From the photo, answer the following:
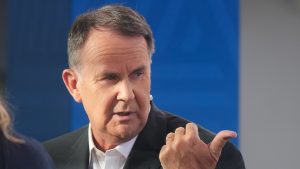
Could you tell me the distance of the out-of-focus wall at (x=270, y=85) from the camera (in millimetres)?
3312

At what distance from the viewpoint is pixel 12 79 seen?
3.12 m

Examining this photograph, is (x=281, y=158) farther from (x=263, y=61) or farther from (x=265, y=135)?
(x=263, y=61)

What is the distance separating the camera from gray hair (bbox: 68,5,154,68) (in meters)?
1.66

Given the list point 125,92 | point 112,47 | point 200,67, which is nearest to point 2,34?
point 200,67

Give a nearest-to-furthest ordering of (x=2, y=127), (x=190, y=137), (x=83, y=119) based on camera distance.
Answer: (x=2, y=127)
(x=190, y=137)
(x=83, y=119)

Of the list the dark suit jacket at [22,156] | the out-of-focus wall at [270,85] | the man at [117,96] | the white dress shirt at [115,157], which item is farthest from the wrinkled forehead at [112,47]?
the out-of-focus wall at [270,85]

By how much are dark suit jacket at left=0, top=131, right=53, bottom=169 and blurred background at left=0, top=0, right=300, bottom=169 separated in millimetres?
1760

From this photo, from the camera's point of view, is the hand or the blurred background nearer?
the hand

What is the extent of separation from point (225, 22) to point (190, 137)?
1685 mm

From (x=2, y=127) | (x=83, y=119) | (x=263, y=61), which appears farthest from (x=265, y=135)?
(x=2, y=127)

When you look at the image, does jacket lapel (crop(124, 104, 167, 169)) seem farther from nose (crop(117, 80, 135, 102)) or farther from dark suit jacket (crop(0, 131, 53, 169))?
dark suit jacket (crop(0, 131, 53, 169))

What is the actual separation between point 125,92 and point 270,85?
1.91 meters

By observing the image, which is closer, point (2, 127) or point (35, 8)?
point (2, 127)

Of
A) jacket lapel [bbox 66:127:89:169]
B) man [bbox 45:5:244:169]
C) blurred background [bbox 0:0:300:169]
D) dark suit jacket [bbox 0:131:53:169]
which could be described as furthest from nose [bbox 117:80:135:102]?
blurred background [bbox 0:0:300:169]
